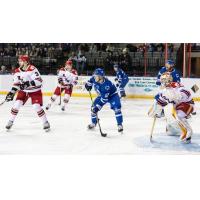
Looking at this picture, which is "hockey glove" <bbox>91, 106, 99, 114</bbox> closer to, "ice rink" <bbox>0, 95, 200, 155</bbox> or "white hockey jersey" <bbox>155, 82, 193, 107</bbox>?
"ice rink" <bbox>0, 95, 200, 155</bbox>

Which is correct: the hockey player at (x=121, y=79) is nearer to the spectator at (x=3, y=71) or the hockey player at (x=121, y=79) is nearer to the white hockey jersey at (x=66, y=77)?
the white hockey jersey at (x=66, y=77)

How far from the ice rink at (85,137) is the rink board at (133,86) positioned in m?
2.15

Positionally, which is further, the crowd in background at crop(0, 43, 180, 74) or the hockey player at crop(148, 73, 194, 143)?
the crowd in background at crop(0, 43, 180, 74)

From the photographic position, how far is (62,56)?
10.5m

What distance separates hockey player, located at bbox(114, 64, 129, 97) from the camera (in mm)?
9612

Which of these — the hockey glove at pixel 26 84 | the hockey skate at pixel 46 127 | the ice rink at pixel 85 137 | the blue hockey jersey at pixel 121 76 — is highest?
the hockey glove at pixel 26 84

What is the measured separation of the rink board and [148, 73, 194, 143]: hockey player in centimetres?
431

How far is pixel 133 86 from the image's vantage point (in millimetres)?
10133

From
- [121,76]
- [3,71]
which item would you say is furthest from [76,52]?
[3,71]

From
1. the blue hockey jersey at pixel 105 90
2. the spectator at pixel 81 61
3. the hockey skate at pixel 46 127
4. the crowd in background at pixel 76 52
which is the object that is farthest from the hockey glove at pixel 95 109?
the spectator at pixel 81 61

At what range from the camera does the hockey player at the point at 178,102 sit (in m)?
5.12

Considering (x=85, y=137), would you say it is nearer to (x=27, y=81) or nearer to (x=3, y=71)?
(x=27, y=81)

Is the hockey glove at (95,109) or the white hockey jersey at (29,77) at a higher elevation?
the white hockey jersey at (29,77)

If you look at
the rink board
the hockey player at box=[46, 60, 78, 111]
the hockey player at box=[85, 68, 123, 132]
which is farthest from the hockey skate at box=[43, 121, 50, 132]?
the rink board
